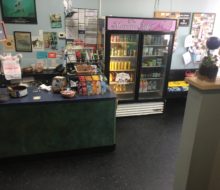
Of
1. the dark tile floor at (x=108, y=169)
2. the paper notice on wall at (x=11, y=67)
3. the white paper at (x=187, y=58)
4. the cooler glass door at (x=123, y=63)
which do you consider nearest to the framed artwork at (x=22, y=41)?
the paper notice on wall at (x=11, y=67)

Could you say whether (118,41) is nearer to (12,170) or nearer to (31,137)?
(31,137)

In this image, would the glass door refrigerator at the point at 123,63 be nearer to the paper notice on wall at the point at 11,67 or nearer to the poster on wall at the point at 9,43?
the paper notice on wall at the point at 11,67

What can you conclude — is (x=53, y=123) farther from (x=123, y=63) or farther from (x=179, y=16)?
(x=179, y=16)

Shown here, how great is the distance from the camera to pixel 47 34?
3904 millimetres

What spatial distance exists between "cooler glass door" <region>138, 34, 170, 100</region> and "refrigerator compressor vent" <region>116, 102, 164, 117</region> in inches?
6.4

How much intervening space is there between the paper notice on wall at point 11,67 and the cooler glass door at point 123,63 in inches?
67.2

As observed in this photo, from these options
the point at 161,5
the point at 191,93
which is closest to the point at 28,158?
the point at 191,93

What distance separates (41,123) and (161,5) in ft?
10.7

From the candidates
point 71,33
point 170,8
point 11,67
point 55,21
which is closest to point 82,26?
point 71,33

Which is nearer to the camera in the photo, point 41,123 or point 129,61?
point 41,123

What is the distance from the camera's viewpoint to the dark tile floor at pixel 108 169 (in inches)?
104

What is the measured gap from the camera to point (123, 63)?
4.29 meters

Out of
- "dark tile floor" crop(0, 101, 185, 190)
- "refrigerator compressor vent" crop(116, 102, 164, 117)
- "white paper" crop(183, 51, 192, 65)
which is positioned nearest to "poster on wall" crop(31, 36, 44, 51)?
"refrigerator compressor vent" crop(116, 102, 164, 117)

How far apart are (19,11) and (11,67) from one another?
114 cm
